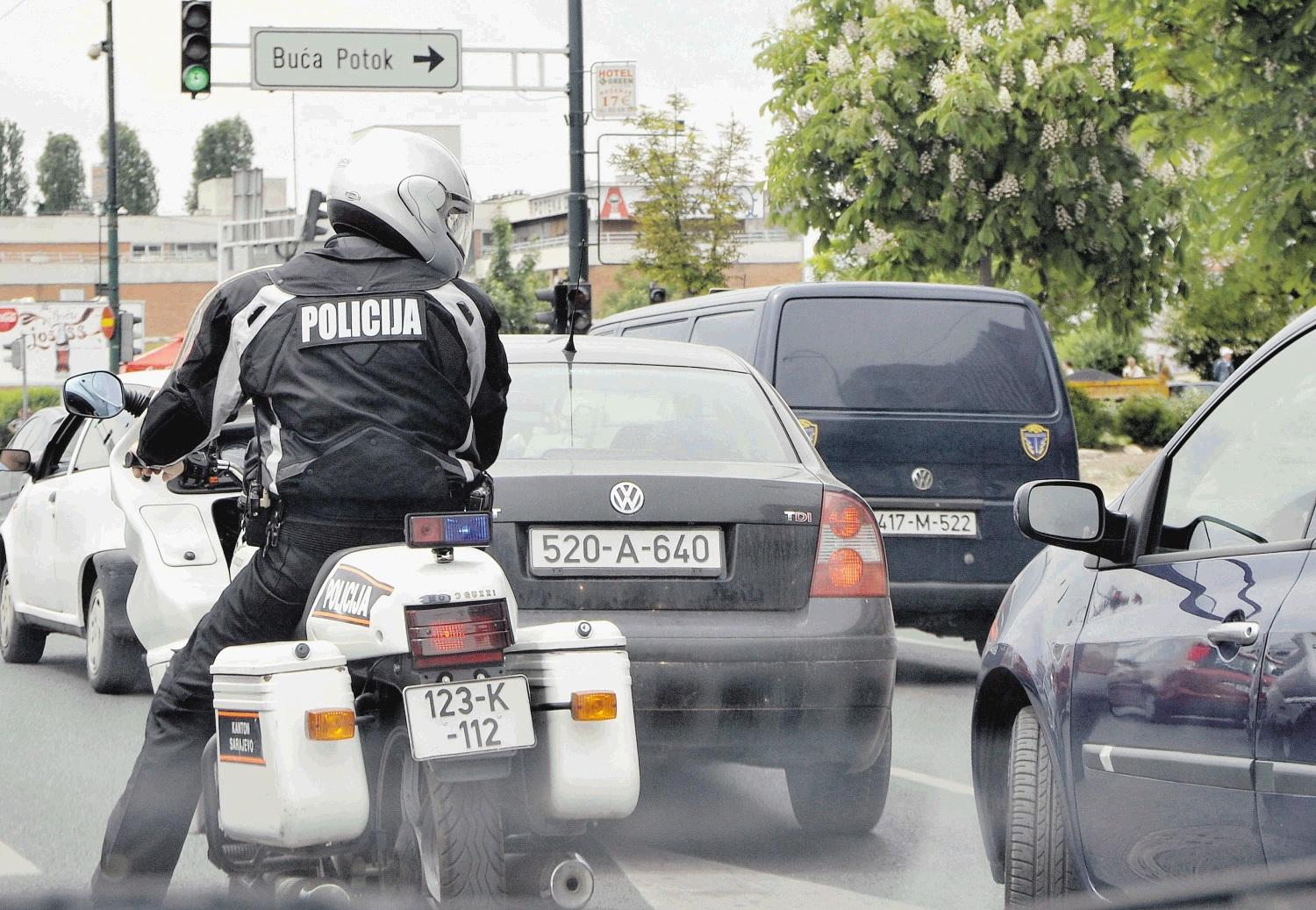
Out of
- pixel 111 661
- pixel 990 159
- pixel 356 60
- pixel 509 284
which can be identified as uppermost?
pixel 509 284

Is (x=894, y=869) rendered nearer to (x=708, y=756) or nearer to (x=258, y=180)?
(x=708, y=756)

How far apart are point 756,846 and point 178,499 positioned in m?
3.44

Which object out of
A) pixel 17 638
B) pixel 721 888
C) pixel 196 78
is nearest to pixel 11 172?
pixel 196 78

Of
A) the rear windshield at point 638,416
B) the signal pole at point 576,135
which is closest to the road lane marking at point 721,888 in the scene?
the rear windshield at point 638,416

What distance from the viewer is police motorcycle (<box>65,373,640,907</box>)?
3.42m

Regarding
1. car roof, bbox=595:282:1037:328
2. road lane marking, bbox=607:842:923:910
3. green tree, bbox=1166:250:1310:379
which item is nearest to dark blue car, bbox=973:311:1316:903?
road lane marking, bbox=607:842:923:910

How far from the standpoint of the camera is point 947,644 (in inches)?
454

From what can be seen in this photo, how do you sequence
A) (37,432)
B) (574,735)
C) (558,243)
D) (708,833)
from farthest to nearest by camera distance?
(558,243) < (37,432) < (708,833) < (574,735)

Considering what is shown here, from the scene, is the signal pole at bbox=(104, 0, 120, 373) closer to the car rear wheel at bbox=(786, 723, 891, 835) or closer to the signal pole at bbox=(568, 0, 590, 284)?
the signal pole at bbox=(568, 0, 590, 284)

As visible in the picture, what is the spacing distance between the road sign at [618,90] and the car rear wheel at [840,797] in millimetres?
23558

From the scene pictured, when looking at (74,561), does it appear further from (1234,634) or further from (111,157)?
(111,157)

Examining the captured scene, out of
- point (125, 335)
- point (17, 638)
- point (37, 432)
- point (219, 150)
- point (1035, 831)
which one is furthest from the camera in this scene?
point (219, 150)

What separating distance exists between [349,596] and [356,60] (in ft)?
61.0

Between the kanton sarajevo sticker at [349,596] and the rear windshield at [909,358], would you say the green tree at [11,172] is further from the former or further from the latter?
the kanton sarajevo sticker at [349,596]
